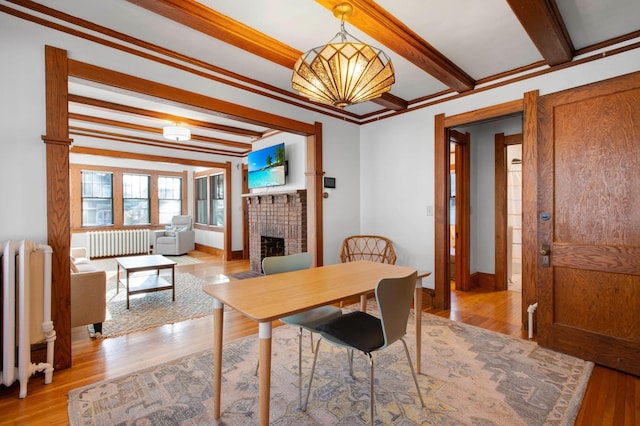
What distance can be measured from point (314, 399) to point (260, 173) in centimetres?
397

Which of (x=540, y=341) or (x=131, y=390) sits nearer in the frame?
(x=131, y=390)

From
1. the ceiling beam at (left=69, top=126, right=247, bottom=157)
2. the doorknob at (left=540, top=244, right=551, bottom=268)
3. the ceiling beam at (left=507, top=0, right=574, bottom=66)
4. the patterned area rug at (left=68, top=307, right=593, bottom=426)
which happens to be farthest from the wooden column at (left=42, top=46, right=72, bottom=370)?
the doorknob at (left=540, top=244, right=551, bottom=268)

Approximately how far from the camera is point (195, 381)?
212 cm

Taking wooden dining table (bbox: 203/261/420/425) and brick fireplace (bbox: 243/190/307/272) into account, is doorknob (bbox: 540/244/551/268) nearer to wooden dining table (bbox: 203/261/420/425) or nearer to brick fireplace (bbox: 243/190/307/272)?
wooden dining table (bbox: 203/261/420/425)

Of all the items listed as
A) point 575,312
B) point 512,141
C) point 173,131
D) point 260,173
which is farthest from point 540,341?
point 173,131

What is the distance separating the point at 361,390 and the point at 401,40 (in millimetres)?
2510

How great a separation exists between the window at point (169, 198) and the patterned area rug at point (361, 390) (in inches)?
272

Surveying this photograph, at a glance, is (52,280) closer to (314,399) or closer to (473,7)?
(314,399)

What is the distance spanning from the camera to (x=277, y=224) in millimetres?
4934

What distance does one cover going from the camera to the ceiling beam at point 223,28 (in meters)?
1.92

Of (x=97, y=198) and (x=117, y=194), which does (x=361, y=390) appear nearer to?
(x=117, y=194)

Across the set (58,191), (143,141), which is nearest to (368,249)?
(58,191)

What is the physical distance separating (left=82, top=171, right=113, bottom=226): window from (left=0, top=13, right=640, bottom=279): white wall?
6.25 meters

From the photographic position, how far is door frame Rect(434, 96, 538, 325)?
2.76 meters
